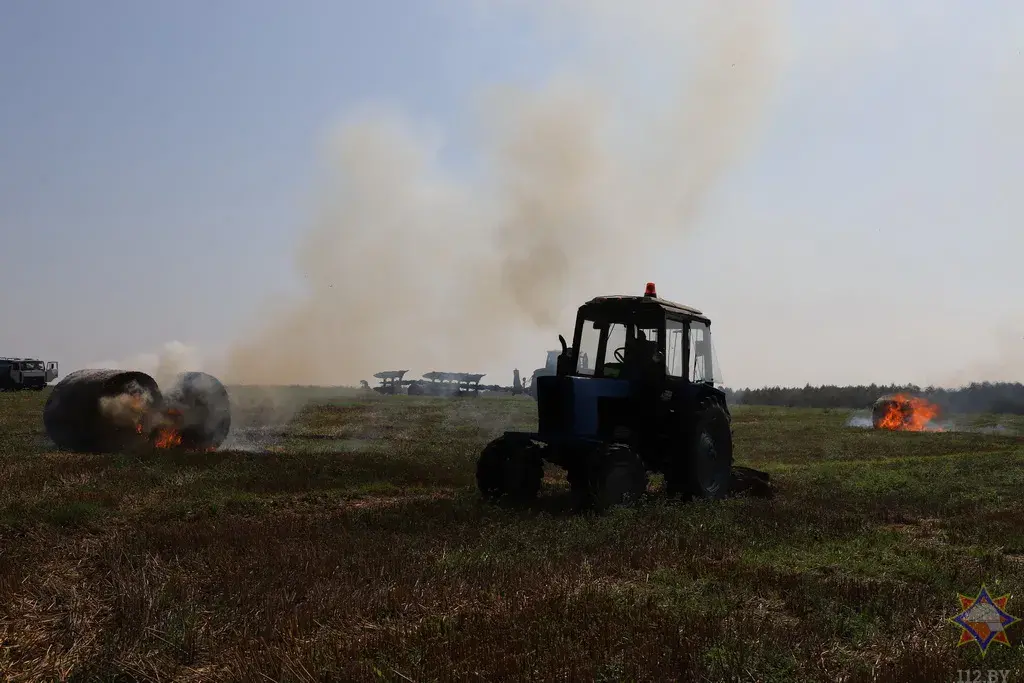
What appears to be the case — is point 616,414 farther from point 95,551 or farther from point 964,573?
point 95,551

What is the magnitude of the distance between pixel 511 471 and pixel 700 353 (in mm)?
4232

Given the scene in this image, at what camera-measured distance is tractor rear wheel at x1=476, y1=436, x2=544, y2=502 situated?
1216cm

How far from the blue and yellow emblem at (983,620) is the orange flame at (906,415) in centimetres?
3175

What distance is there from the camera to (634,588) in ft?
22.7

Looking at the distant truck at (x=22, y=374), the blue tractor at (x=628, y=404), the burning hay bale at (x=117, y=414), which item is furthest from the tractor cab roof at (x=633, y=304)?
the distant truck at (x=22, y=374)

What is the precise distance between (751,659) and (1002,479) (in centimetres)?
1485

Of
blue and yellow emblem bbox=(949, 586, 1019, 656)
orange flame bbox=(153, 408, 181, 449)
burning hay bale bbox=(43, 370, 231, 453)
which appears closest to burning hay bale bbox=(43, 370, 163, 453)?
burning hay bale bbox=(43, 370, 231, 453)

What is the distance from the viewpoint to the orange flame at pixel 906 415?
3603 centimetres

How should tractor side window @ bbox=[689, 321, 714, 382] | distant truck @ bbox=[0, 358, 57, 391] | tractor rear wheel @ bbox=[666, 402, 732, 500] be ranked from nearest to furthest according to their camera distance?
tractor rear wheel @ bbox=[666, 402, 732, 500], tractor side window @ bbox=[689, 321, 714, 382], distant truck @ bbox=[0, 358, 57, 391]

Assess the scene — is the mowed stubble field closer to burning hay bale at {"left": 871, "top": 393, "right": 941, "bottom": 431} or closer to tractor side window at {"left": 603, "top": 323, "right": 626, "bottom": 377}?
tractor side window at {"left": 603, "top": 323, "right": 626, "bottom": 377}

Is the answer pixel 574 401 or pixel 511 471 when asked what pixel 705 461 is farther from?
pixel 511 471

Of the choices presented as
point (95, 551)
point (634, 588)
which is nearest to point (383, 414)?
point (95, 551)

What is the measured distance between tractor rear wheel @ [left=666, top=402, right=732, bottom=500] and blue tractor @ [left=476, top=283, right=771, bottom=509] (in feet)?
0.06

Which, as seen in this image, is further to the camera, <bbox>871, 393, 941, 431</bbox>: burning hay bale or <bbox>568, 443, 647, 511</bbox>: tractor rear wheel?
<bbox>871, 393, 941, 431</bbox>: burning hay bale
